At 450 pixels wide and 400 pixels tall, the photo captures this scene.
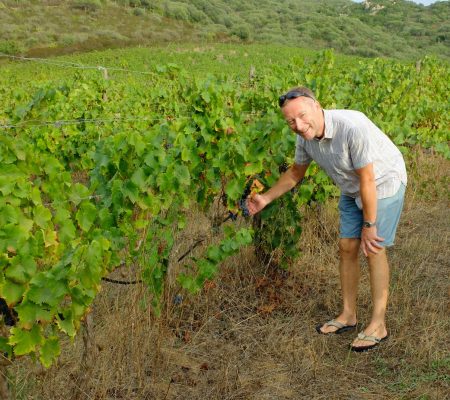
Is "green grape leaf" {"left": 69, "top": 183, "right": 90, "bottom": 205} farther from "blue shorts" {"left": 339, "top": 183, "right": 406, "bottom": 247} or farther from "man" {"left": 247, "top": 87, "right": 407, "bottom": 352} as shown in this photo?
"blue shorts" {"left": 339, "top": 183, "right": 406, "bottom": 247}

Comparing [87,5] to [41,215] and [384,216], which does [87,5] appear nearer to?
[384,216]

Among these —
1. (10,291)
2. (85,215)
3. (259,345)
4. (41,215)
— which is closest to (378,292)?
(259,345)

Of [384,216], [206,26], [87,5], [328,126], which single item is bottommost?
[384,216]

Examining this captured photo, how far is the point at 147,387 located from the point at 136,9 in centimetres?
5860

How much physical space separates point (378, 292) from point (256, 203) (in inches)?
35.7

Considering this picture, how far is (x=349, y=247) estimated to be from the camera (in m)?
3.42

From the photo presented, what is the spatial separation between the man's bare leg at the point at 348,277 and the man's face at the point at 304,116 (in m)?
0.80

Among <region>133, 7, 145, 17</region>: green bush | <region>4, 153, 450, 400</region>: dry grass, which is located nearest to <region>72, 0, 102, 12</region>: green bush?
<region>133, 7, 145, 17</region>: green bush

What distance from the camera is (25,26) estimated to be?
157 ft

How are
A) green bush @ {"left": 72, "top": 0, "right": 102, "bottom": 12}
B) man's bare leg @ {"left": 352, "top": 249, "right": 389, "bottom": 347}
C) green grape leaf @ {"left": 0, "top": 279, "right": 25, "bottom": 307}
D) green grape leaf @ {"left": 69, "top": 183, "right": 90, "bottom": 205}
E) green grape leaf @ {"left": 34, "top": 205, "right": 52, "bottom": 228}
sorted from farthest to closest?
green bush @ {"left": 72, "top": 0, "right": 102, "bottom": 12}, man's bare leg @ {"left": 352, "top": 249, "right": 389, "bottom": 347}, green grape leaf @ {"left": 69, "top": 183, "right": 90, "bottom": 205}, green grape leaf @ {"left": 34, "top": 205, "right": 52, "bottom": 228}, green grape leaf @ {"left": 0, "top": 279, "right": 25, "bottom": 307}

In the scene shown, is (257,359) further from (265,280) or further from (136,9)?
(136,9)

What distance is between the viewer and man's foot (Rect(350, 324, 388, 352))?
3.30 meters

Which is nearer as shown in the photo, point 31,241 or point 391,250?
point 31,241

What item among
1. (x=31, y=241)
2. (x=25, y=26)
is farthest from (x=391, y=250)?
(x=25, y=26)
